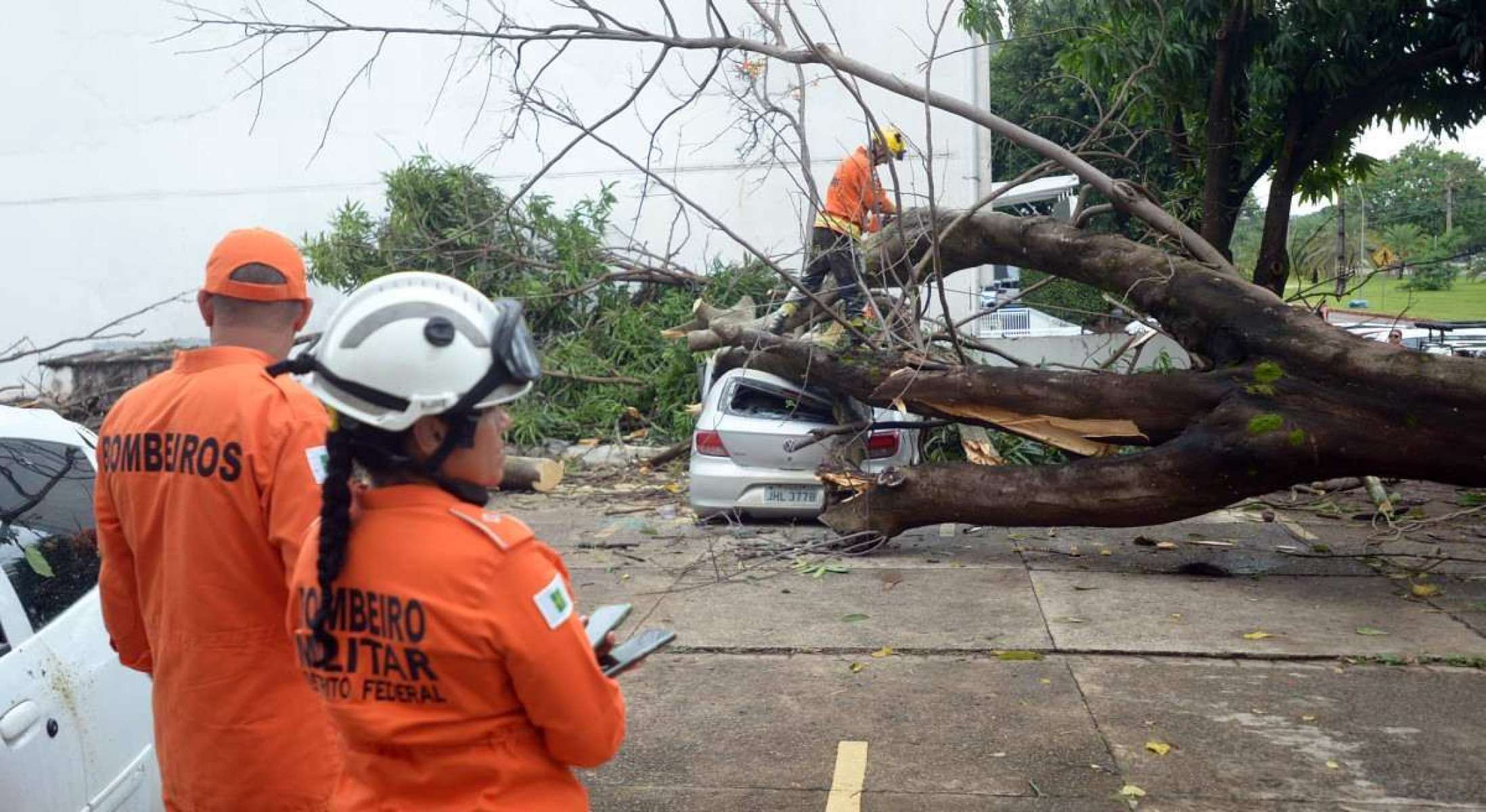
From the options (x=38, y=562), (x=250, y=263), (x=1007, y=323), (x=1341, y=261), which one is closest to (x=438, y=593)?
(x=250, y=263)

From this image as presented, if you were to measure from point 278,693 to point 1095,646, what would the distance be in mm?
5153

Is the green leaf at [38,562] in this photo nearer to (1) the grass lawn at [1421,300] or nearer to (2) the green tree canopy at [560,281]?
(1) the grass lawn at [1421,300]

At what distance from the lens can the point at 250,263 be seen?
2902 millimetres

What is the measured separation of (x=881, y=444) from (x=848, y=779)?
17.8 feet

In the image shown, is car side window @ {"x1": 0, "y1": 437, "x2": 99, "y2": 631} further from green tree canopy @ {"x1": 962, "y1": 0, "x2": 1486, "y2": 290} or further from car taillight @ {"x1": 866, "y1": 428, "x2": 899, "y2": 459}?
green tree canopy @ {"x1": 962, "y1": 0, "x2": 1486, "y2": 290}

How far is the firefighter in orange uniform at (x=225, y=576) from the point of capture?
2.62 meters

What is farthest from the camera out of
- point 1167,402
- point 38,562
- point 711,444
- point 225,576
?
point 711,444

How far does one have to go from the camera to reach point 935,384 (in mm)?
8922

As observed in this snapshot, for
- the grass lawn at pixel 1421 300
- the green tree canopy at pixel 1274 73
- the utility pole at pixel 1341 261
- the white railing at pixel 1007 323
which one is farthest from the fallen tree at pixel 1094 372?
the white railing at pixel 1007 323

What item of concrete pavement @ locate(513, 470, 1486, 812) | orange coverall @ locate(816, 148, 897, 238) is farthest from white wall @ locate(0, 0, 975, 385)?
concrete pavement @ locate(513, 470, 1486, 812)

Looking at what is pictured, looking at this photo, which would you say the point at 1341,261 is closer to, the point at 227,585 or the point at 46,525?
the point at 46,525

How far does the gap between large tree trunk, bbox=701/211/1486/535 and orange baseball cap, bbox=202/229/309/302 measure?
5872 millimetres

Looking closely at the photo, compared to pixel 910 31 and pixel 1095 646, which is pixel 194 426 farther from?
pixel 910 31

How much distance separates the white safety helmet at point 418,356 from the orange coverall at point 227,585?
616 mm
